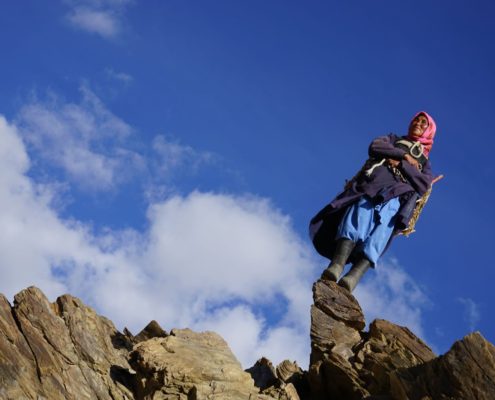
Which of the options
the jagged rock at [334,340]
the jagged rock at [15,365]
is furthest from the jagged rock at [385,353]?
the jagged rock at [15,365]

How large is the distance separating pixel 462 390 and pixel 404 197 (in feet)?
17.6

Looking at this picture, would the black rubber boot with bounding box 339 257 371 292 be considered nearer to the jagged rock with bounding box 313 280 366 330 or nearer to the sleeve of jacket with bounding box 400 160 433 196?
the jagged rock with bounding box 313 280 366 330

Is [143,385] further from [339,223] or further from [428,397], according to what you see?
[339,223]

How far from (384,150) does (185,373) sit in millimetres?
5547

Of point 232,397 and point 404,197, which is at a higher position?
point 404,197

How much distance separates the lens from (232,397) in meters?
8.27

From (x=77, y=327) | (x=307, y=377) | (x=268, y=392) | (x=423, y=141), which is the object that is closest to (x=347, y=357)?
(x=307, y=377)

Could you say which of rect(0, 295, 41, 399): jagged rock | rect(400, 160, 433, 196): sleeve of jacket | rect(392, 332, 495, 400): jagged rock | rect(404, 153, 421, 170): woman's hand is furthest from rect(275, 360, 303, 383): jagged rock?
rect(404, 153, 421, 170): woman's hand

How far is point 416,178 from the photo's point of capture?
12.5 m

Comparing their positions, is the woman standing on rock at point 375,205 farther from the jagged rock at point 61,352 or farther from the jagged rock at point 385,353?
the jagged rock at point 61,352

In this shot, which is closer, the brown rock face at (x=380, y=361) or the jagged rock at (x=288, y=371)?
the brown rock face at (x=380, y=361)

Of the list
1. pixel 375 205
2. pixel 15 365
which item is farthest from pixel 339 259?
pixel 15 365

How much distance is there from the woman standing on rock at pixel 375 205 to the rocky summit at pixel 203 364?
1573mm

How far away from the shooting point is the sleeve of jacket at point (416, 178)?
12.5 metres
